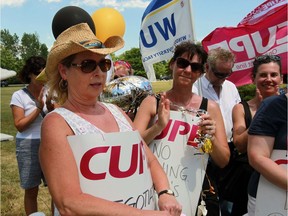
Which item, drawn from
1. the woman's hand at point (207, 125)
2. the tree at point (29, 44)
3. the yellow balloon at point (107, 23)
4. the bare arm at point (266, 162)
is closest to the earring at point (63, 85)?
the woman's hand at point (207, 125)

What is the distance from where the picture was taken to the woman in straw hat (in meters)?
1.51

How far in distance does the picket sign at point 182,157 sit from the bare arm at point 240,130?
12.7 inches

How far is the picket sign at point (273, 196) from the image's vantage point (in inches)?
76.4

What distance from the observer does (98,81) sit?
70.1 inches

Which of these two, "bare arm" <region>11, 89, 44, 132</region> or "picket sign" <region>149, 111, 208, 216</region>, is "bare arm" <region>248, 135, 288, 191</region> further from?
Result: "bare arm" <region>11, 89, 44, 132</region>

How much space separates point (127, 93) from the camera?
3068mm

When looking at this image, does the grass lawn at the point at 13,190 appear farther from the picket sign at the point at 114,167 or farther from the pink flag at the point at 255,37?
the picket sign at the point at 114,167

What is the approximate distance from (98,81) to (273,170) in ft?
3.59

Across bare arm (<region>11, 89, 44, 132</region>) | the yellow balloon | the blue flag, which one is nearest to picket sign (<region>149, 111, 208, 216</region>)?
the blue flag

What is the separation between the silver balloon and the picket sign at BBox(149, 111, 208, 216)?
2.21 ft

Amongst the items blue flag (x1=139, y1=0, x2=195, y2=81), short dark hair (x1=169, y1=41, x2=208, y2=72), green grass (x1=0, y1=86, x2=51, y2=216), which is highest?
blue flag (x1=139, y1=0, x2=195, y2=81)

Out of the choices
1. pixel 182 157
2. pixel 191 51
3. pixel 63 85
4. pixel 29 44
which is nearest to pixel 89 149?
pixel 63 85

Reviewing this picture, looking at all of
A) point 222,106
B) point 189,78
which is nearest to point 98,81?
point 189,78

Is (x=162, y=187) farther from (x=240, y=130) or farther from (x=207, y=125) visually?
(x=240, y=130)
